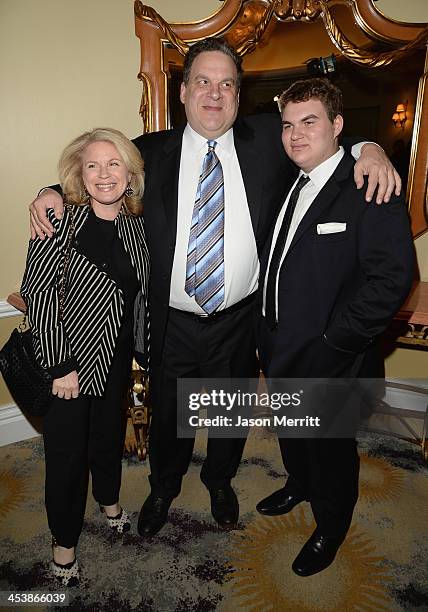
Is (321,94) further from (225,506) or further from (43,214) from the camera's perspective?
(225,506)

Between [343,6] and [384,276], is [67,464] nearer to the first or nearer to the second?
[384,276]

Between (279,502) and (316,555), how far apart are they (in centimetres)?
44

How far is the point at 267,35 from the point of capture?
2.71 metres

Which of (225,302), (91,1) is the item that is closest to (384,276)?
(225,302)

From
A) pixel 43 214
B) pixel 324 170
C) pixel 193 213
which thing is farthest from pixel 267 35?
pixel 43 214

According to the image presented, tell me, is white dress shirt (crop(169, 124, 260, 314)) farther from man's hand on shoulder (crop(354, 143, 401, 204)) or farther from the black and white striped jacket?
man's hand on shoulder (crop(354, 143, 401, 204))

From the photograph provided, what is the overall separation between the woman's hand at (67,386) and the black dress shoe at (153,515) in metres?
0.99

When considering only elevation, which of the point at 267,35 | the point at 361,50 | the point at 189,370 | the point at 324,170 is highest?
the point at 267,35

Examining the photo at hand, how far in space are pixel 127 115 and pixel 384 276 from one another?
2.09 metres

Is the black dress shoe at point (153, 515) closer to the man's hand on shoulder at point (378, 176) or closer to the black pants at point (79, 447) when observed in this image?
the black pants at point (79, 447)

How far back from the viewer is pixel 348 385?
2053 millimetres

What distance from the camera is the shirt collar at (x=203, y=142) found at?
2131 mm

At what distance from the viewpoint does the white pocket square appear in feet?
5.94

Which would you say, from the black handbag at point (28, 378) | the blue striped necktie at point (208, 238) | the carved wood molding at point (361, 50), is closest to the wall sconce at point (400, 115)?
the carved wood molding at point (361, 50)
